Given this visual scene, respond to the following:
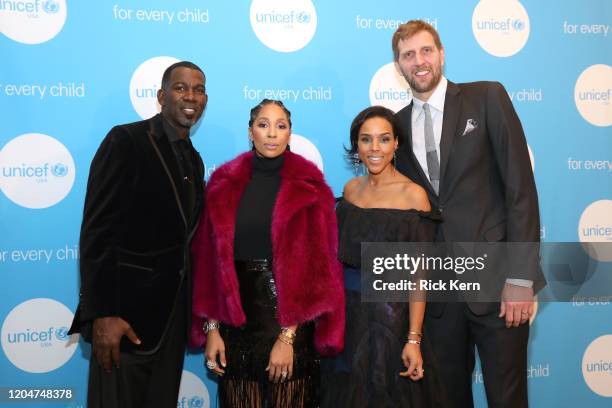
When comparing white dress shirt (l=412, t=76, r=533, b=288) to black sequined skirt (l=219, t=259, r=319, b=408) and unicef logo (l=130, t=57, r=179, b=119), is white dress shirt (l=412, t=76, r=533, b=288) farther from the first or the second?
unicef logo (l=130, t=57, r=179, b=119)

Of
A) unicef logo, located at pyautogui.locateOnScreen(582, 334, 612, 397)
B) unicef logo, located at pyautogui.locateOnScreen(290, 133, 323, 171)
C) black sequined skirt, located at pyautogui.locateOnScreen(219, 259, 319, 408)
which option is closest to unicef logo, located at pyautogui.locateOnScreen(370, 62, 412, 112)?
unicef logo, located at pyautogui.locateOnScreen(290, 133, 323, 171)

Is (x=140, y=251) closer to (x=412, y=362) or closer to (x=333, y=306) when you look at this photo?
(x=333, y=306)

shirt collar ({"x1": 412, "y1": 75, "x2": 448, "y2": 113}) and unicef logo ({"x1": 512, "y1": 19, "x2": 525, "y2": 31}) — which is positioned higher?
unicef logo ({"x1": 512, "y1": 19, "x2": 525, "y2": 31})

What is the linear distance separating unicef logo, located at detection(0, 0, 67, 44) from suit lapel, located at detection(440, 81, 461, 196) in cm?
231

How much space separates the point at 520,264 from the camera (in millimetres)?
2371

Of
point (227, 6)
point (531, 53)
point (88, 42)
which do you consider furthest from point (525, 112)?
point (88, 42)

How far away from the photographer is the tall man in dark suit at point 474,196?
241cm

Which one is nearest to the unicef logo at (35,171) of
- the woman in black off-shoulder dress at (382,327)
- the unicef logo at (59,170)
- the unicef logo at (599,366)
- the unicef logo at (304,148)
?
the unicef logo at (59,170)

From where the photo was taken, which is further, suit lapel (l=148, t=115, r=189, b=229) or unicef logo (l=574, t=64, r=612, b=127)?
unicef logo (l=574, t=64, r=612, b=127)

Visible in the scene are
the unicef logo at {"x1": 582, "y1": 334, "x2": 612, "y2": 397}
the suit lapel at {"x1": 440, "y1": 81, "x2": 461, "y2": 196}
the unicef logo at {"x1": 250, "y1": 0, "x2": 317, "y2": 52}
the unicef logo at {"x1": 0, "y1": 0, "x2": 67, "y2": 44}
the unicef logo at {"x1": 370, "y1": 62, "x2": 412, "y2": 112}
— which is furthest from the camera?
the unicef logo at {"x1": 582, "y1": 334, "x2": 612, "y2": 397}

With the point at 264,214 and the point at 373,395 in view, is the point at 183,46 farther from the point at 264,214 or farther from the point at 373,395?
the point at 373,395

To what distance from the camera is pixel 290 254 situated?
2.30m

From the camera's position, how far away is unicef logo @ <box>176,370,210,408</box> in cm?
339

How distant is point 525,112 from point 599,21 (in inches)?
34.8
